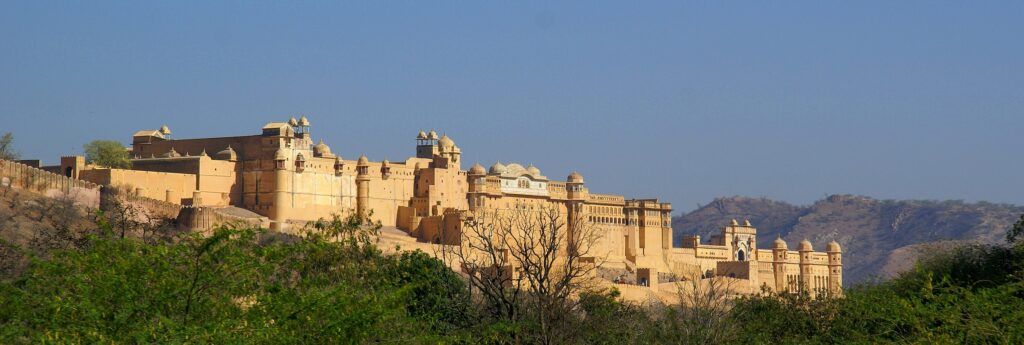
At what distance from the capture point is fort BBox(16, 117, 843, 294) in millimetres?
63594

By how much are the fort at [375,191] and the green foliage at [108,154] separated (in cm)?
53

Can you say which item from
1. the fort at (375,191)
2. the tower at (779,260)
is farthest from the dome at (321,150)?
A: the tower at (779,260)

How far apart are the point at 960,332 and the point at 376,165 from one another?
4939 cm

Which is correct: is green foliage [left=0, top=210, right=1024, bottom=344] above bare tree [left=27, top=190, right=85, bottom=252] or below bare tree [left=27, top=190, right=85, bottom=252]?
below

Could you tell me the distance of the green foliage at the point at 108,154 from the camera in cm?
6831

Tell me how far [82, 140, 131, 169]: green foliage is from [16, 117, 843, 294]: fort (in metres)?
0.53

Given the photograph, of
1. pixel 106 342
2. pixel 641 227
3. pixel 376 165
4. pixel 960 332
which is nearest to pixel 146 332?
pixel 106 342

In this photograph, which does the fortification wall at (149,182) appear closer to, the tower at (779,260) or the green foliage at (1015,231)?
the tower at (779,260)

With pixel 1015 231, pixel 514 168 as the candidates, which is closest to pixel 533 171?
pixel 514 168

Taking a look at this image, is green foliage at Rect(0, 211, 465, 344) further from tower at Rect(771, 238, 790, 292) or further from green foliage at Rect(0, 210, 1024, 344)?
tower at Rect(771, 238, 790, 292)

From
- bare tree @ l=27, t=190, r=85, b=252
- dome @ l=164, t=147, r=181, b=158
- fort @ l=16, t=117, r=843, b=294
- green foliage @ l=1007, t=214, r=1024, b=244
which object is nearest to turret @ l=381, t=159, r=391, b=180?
fort @ l=16, t=117, r=843, b=294

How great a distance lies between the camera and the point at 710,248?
86062mm

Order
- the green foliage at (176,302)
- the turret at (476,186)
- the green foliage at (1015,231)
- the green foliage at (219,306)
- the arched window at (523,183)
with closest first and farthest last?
the green foliage at (176,302), the green foliage at (219,306), the green foliage at (1015,231), the turret at (476,186), the arched window at (523,183)

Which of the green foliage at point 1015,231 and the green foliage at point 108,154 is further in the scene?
the green foliage at point 108,154
